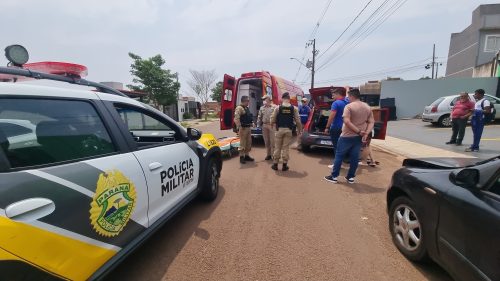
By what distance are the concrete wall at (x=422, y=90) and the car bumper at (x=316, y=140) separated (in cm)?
1656

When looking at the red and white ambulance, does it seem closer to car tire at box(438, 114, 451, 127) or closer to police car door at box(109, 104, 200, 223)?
police car door at box(109, 104, 200, 223)

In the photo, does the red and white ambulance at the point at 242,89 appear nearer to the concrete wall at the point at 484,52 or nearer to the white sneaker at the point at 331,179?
the white sneaker at the point at 331,179

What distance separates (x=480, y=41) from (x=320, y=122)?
30672 millimetres

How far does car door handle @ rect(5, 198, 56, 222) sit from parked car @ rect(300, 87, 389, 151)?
257 inches

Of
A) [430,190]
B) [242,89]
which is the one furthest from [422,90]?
[430,190]

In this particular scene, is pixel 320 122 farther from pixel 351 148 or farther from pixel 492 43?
pixel 492 43

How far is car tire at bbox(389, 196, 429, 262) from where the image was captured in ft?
7.82

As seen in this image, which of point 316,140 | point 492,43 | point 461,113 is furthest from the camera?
point 492,43

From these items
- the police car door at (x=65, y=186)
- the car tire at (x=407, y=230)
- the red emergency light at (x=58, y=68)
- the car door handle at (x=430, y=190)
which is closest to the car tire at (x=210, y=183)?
the police car door at (x=65, y=186)

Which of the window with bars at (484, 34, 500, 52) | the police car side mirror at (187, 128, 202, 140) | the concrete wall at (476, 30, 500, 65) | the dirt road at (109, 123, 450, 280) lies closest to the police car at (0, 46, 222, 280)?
the dirt road at (109, 123, 450, 280)

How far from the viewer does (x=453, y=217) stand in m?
1.93

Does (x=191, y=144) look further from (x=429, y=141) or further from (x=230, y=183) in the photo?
(x=429, y=141)

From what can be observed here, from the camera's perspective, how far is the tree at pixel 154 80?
1051 inches

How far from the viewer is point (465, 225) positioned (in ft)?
5.93
